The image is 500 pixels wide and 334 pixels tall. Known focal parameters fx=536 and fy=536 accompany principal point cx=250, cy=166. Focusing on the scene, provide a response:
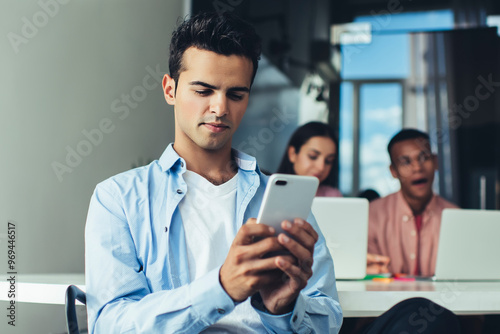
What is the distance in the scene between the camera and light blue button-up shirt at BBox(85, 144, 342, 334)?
3.63 feet

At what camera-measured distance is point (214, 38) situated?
4.42ft

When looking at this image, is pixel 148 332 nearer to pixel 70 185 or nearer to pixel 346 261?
pixel 346 261

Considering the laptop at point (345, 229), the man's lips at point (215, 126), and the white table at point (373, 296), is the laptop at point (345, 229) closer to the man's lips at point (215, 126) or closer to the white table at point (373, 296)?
the white table at point (373, 296)

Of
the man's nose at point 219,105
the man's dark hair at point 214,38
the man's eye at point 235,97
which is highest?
the man's dark hair at point 214,38

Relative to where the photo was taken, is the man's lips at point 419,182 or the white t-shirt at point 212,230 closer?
the white t-shirt at point 212,230

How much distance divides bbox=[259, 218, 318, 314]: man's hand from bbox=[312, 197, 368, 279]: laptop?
979 millimetres

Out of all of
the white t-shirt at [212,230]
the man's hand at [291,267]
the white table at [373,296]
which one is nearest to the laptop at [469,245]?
the white table at [373,296]

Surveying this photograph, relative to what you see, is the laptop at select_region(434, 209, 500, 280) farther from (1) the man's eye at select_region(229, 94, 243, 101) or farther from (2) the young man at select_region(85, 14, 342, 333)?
(1) the man's eye at select_region(229, 94, 243, 101)

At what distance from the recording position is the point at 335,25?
5.01 metres

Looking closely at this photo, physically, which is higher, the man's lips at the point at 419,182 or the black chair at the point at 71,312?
the man's lips at the point at 419,182

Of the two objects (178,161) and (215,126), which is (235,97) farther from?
(178,161)

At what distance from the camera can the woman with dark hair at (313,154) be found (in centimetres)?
342

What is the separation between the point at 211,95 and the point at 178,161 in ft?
0.66

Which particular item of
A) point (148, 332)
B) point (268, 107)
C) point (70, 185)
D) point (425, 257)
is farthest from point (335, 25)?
point (148, 332)
